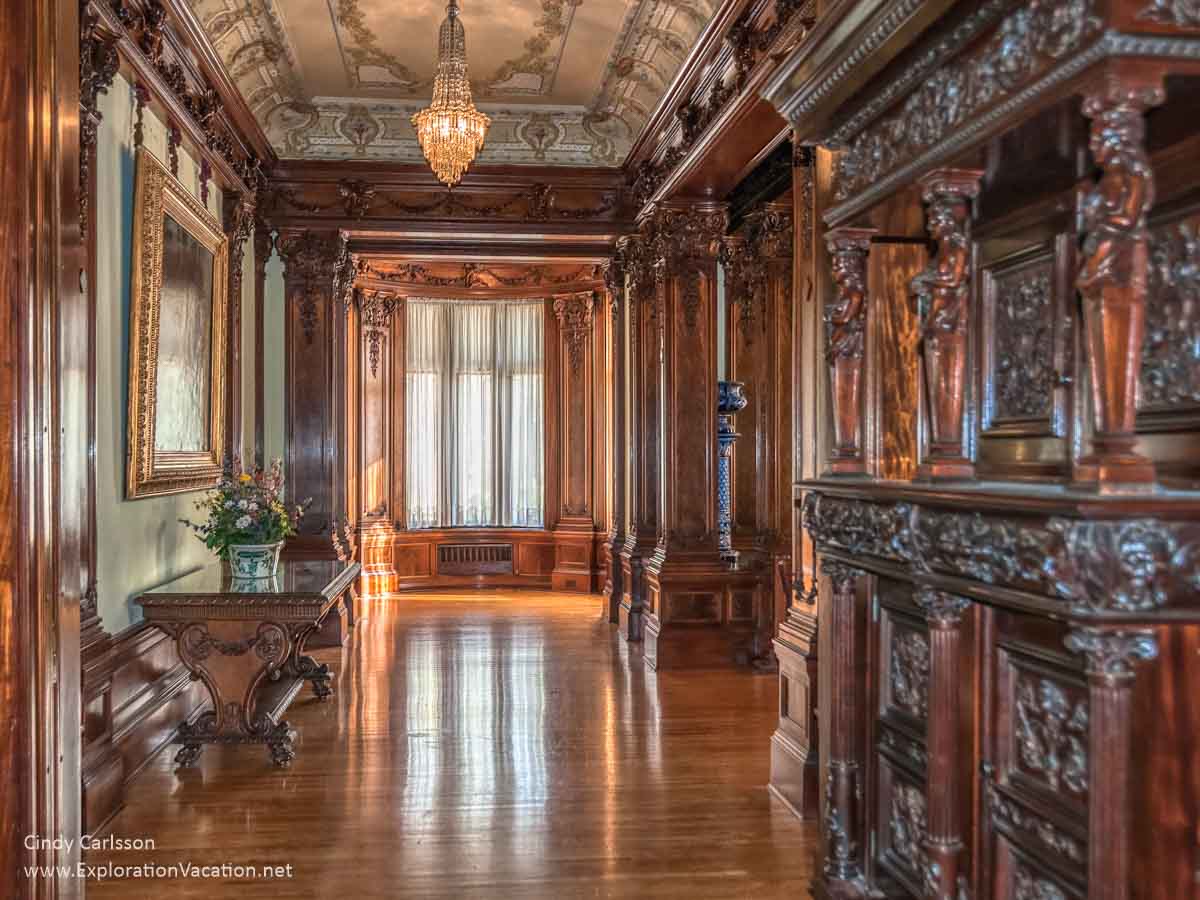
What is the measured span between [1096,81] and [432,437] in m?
11.4

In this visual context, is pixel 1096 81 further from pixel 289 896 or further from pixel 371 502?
pixel 371 502

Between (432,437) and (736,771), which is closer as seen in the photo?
(736,771)

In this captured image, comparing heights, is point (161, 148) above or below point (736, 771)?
above

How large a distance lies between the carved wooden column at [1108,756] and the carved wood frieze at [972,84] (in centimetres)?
119

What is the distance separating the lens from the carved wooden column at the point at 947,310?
8.90 ft

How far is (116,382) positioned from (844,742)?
382 cm

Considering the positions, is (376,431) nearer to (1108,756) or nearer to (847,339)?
(847,339)

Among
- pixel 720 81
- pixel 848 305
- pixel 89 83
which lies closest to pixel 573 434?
pixel 720 81

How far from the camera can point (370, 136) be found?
8.80 meters

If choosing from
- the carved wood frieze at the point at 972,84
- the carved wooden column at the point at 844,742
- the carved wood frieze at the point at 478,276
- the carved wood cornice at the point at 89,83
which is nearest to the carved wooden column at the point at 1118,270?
the carved wood frieze at the point at 972,84

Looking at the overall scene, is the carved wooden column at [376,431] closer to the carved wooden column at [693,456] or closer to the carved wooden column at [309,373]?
the carved wooden column at [309,373]

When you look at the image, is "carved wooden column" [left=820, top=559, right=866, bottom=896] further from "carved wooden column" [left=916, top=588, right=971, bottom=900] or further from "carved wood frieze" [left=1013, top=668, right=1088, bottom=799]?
"carved wood frieze" [left=1013, top=668, right=1088, bottom=799]

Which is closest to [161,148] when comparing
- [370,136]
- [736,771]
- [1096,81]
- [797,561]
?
[370,136]

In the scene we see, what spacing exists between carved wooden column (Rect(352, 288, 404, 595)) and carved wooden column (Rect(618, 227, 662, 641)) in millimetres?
4089
